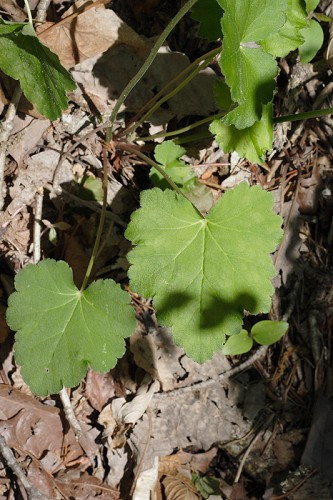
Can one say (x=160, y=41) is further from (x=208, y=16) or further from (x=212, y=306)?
(x=212, y=306)

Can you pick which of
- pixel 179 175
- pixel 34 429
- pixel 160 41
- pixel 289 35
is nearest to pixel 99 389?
pixel 34 429

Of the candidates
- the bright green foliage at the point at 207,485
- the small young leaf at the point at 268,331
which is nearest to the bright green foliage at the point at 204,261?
the small young leaf at the point at 268,331

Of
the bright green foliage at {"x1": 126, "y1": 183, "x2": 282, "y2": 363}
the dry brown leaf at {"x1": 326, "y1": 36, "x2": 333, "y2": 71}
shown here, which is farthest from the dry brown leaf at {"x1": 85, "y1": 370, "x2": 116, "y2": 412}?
the dry brown leaf at {"x1": 326, "y1": 36, "x2": 333, "y2": 71}

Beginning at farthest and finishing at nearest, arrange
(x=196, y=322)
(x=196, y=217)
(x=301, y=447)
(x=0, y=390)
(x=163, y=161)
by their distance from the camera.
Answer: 1. (x=301, y=447)
2. (x=163, y=161)
3. (x=0, y=390)
4. (x=196, y=217)
5. (x=196, y=322)

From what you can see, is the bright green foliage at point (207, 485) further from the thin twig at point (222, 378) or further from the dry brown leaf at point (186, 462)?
the thin twig at point (222, 378)

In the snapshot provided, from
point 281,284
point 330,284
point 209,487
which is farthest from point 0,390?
point 330,284

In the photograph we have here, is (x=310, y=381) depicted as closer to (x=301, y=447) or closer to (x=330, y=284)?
(x=301, y=447)
